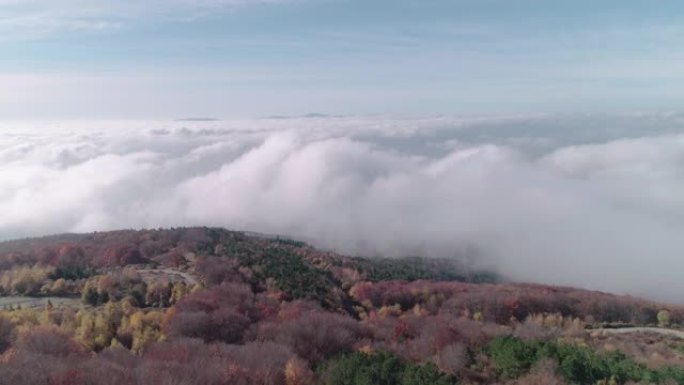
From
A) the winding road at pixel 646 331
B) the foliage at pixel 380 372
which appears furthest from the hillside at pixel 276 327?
the winding road at pixel 646 331

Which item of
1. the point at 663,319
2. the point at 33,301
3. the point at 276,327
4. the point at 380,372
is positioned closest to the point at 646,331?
the point at 663,319

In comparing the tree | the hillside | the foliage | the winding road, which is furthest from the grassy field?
the tree

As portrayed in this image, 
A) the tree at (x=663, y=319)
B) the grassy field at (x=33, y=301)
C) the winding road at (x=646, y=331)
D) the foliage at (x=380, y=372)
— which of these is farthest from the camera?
the tree at (x=663, y=319)

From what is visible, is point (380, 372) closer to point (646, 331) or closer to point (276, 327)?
point (276, 327)

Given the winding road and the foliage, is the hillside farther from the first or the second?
the winding road

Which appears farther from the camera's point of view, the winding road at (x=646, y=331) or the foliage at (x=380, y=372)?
the winding road at (x=646, y=331)

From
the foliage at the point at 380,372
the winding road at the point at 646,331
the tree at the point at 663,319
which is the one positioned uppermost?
the foliage at the point at 380,372

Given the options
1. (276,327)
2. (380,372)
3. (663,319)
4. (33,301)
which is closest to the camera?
(380,372)

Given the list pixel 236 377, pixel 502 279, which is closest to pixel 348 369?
pixel 236 377

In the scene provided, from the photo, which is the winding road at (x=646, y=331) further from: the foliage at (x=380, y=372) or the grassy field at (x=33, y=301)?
the grassy field at (x=33, y=301)
